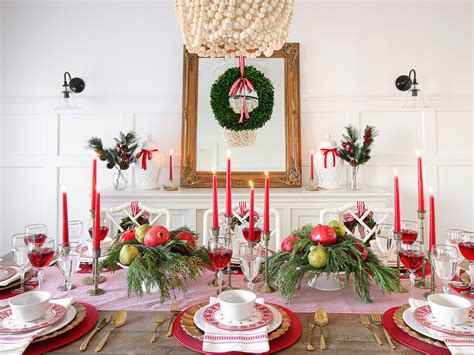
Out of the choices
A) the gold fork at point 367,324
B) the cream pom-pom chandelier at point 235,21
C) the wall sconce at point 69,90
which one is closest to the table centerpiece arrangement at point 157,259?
the gold fork at point 367,324

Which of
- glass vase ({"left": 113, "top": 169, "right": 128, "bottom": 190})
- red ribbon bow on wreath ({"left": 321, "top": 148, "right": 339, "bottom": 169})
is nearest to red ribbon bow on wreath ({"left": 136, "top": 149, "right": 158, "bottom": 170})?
glass vase ({"left": 113, "top": 169, "right": 128, "bottom": 190})

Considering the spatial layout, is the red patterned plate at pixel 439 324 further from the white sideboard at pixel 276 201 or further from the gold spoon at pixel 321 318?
the white sideboard at pixel 276 201

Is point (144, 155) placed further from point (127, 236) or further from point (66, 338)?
point (66, 338)

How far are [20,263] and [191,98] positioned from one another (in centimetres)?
191

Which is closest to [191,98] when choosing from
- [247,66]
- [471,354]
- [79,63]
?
[247,66]

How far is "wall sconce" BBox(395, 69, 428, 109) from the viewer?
9.21ft

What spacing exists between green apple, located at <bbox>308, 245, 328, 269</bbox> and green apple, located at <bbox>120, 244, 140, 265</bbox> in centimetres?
57

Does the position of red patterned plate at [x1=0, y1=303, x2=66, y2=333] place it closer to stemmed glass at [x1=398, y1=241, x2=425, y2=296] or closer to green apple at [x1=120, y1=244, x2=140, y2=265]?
green apple at [x1=120, y1=244, x2=140, y2=265]

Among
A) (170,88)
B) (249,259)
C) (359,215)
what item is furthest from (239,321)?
(170,88)

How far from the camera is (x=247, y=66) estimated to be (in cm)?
282

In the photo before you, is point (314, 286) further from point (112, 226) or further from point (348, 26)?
point (348, 26)

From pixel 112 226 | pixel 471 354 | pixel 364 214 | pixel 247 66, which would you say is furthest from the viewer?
pixel 247 66

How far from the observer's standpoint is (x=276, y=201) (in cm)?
255

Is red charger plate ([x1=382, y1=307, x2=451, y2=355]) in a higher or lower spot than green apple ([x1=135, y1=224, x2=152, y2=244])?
lower
